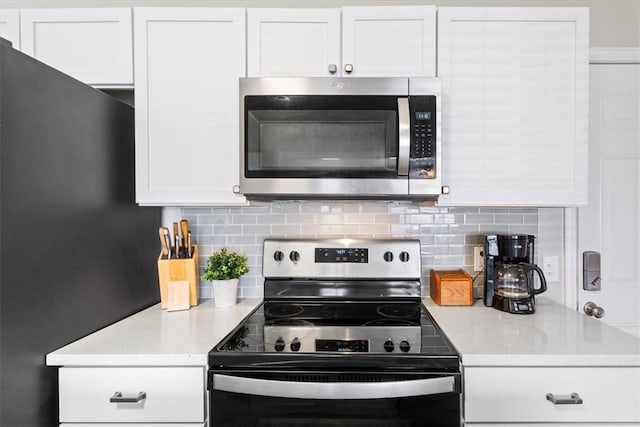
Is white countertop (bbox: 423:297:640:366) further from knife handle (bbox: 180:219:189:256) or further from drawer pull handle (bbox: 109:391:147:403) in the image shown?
knife handle (bbox: 180:219:189:256)

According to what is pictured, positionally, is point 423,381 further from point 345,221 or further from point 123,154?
point 123,154

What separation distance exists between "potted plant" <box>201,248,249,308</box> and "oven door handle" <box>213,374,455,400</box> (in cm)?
59

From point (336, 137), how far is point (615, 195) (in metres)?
1.45

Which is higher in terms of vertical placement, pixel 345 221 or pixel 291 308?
pixel 345 221

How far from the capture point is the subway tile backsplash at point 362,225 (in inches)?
70.9

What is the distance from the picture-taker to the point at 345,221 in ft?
5.92

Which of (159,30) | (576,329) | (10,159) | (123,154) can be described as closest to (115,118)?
(123,154)

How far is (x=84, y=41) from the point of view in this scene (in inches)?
60.1

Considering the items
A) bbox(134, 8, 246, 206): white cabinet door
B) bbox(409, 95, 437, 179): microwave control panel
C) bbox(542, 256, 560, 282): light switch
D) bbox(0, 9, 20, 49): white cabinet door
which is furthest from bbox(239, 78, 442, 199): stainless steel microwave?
bbox(0, 9, 20, 49): white cabinet door

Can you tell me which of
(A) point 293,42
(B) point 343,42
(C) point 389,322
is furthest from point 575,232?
(A) point 293,42

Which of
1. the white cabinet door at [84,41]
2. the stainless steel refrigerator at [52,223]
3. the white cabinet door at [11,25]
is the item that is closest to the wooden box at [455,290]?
the stainless steel refrigerator at [52,223]

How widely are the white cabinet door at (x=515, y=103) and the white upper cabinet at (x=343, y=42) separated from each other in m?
0.09

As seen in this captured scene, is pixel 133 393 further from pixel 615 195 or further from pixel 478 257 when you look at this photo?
pixel 615 195

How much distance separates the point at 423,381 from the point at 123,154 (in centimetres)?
137
